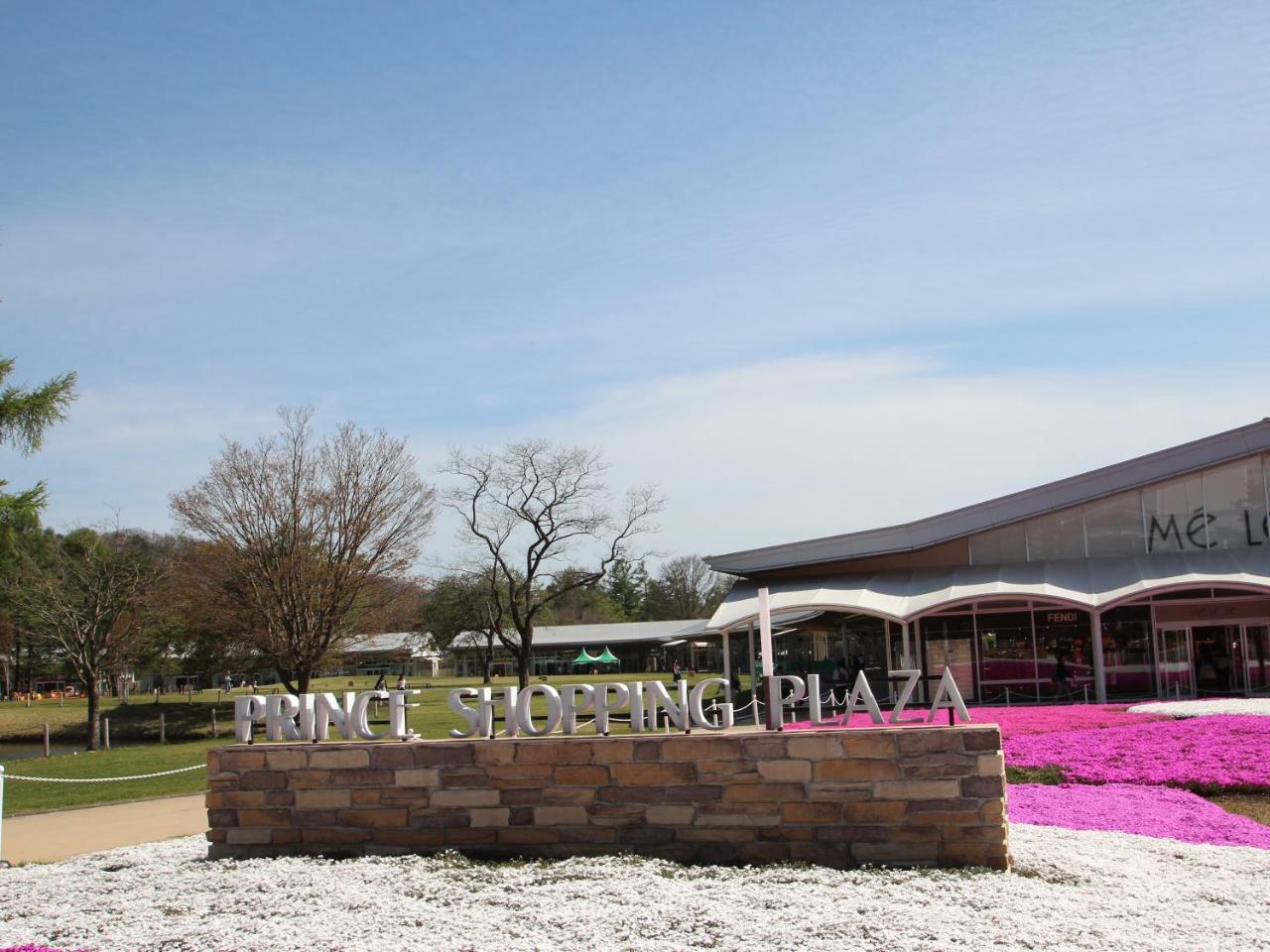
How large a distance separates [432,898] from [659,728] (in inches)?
115

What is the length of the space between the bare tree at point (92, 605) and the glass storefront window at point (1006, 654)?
28472 millimetres

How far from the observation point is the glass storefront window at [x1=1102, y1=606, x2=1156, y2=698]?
35.7m

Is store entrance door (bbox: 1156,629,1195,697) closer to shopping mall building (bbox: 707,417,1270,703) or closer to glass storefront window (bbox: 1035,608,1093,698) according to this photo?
shopping mall building (bbox: 707,417,1270,703)

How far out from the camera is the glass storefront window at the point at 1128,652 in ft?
117

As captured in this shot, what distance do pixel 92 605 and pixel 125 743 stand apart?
16.7 ft

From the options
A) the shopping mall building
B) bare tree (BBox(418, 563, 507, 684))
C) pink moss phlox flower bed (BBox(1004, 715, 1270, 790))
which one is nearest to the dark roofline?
the shopping mall building

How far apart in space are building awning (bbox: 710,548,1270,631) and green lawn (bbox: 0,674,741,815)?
1124 centimetres

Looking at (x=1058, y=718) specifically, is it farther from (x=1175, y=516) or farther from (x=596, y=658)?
(x=596, y=658)

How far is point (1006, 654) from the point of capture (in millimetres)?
36562

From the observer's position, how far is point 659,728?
39.8 feet

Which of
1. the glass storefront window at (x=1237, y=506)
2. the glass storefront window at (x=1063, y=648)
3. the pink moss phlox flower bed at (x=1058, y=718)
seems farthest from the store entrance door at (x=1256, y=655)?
the pink moss phlox flower bed at (x=1058, y=718)

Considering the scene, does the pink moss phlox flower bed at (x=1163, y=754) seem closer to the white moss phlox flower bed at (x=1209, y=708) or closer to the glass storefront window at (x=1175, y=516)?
the white moss phlox flower bed at (x=1209, y=708)

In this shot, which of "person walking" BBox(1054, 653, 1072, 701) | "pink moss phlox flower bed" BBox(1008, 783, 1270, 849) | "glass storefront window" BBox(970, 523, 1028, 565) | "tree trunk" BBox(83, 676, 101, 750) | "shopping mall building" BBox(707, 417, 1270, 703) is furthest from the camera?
"glass storefront window" BBox(970, 523, 1028, 565)

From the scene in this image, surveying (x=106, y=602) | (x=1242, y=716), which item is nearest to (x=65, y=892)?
(x=1242, y=716)
